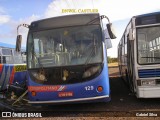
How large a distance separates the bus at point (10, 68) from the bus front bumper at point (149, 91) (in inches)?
319

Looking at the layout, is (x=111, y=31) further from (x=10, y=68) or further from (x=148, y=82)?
(x=10, y=68)

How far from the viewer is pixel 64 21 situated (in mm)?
9922

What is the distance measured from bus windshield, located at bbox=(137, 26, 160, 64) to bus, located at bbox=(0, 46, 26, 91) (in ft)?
26.6

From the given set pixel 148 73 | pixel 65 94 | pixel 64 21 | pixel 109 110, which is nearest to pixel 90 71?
pixel 65 94

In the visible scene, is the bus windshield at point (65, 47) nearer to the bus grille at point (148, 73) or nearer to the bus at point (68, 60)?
the bus at point (68, 60)

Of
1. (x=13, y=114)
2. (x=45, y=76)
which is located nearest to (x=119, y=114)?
(x=45, y=76)

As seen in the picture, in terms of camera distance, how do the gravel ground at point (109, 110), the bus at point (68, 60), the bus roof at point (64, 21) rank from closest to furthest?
1. the gravel ground at point (109, 110)
2. the bus at point (68, 60)
3. the bus roof at point (64, 21)

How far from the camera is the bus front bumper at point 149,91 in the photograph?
937 cm

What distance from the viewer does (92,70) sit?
9117 mm

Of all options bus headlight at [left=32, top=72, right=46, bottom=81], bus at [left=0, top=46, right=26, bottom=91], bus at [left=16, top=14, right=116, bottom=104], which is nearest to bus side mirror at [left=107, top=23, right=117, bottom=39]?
bus at [left=16, top=14, right=116, bottom=104]

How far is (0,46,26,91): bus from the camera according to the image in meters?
16.1

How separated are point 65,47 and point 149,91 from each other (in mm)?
3026

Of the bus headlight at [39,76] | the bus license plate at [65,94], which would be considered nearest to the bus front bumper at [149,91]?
the bus license plate at [65,94]

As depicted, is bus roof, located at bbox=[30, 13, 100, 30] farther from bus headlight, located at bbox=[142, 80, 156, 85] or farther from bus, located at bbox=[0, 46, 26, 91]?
bus, located at bbox=[0, 46, 26, 91]
